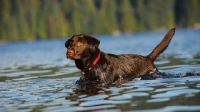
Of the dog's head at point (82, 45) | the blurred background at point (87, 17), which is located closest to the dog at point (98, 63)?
the dog's head at point (82, 45)

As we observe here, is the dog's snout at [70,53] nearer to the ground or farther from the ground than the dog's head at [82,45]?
nearer to the ground

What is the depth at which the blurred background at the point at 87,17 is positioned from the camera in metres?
137

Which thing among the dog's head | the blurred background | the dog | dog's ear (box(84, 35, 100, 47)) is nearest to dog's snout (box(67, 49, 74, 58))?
the dog

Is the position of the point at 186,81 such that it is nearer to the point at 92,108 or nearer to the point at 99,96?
the point at 99,96

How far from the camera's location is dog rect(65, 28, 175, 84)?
471 inches

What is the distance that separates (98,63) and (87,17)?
134m

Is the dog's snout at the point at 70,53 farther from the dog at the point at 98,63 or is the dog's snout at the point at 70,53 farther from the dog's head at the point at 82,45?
the dog's head at the point at 82,45

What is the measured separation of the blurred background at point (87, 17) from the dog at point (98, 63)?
118 m

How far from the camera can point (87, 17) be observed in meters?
146

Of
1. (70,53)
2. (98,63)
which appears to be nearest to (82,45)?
(70,53)

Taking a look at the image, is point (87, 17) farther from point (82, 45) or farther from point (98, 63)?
point (82, 45)

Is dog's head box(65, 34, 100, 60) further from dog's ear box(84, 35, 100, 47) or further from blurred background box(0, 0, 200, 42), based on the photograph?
blurred background box(0, 0, 200, 42)

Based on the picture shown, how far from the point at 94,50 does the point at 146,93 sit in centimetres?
238

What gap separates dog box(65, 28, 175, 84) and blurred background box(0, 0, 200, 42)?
11812 cm
